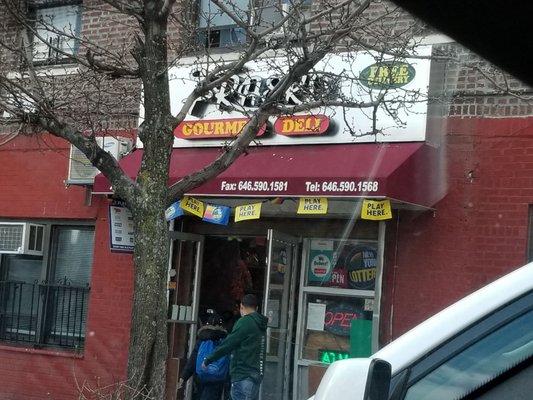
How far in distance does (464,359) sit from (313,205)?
6.63 metres

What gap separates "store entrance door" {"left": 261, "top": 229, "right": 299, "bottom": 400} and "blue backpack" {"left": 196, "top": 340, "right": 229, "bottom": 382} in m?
0.92

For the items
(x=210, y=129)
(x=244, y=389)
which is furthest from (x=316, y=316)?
(x=210, y=129)

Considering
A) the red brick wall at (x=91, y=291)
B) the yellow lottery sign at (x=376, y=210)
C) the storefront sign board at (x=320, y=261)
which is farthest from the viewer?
the red brick wall at (x=91, y=291)

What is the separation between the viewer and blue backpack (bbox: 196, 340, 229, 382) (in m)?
9.16

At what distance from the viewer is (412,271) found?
919cm

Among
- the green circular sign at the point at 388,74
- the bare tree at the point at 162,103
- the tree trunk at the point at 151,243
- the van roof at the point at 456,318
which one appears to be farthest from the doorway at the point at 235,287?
the van roof at the point at 456,318

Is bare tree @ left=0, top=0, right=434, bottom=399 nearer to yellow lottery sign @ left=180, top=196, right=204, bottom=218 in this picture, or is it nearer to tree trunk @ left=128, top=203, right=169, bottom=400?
tree trunk @ left=128, top=203, right=169, bottom=400

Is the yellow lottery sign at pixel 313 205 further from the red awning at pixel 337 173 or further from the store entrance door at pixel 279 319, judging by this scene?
the store entrance door at pixel 279 319

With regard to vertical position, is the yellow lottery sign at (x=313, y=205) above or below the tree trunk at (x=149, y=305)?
above

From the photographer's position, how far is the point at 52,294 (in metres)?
11.8

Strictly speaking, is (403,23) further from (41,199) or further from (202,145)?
(41,199)

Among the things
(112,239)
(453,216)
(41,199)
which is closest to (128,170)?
(112,239)

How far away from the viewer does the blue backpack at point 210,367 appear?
916 centimetres

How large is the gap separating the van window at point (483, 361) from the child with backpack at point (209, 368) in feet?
22.4
